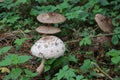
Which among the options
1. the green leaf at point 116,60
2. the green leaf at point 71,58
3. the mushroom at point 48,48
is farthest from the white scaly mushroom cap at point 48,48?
the green leaf at point 116,60

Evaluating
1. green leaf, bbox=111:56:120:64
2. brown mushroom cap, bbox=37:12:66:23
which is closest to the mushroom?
brown mushroom cap, bbox=37:12:66:23

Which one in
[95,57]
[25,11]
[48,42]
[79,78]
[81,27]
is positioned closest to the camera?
[79,78]

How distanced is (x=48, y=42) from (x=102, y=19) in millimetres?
974

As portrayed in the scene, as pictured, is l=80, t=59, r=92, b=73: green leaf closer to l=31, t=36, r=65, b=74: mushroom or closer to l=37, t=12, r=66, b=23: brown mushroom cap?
l=31, t=36, r=65, b=74: mushroom

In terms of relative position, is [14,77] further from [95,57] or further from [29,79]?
[95,57]

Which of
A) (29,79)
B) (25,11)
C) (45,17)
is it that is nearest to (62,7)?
(25,11)

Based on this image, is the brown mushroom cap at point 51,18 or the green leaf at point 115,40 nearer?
the brown mushroom cap at point 51,18

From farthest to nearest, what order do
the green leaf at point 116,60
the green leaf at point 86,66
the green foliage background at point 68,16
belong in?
the green foliage background at point 68,16 → the green leaf at point 86,66 → the green leaf at point 116,60

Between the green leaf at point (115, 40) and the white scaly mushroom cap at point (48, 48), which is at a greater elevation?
the white scaly mushroom cap at point (48, 48)

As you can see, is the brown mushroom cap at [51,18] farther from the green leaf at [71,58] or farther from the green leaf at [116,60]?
the green leaf at [116,60]

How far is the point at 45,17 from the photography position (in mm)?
3695

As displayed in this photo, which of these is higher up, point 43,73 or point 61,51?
point 61,51

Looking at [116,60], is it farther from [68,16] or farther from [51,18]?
[68,16]

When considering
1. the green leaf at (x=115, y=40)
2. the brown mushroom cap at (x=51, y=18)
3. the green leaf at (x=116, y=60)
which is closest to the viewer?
the green leaf at (x=116, y=60)
